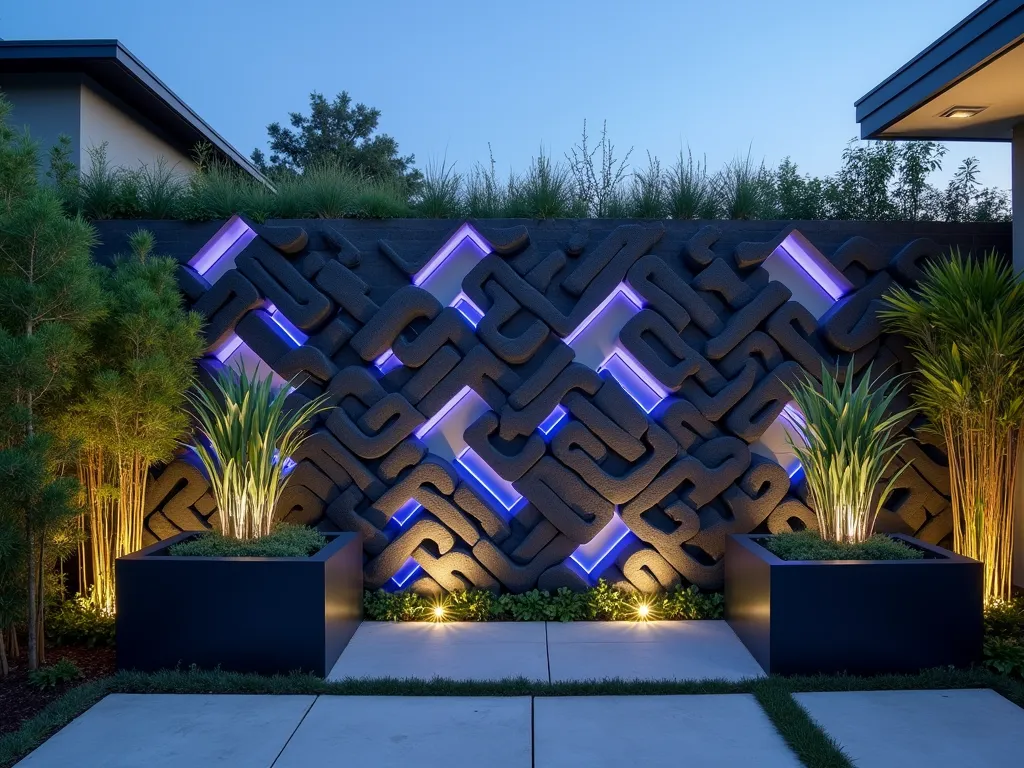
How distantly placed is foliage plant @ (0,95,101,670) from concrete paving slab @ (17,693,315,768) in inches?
28.5

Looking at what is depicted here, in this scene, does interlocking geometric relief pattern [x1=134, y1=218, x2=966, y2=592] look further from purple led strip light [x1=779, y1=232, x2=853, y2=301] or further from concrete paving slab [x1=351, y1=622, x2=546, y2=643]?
concrete paving slab [x1=351, y1=622, x2=546, y2=643]

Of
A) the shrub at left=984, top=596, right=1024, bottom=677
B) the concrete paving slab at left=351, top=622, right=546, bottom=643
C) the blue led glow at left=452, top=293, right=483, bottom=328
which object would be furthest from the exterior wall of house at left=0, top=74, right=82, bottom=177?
the shrub at left=984, top=596, right=1024, bottom=677

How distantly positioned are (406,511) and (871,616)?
240cm

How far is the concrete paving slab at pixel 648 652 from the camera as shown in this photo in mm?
3248

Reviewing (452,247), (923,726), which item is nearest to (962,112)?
(452,247)

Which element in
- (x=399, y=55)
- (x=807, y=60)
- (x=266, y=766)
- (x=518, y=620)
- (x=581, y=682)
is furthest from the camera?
(x=399, y=55)

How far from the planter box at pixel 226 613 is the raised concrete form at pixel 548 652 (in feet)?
0.82

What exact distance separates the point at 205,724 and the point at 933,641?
3007 mm

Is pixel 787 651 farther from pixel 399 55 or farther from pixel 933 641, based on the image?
pixel 399 55

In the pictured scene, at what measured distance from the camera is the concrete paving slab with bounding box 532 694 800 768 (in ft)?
8.13

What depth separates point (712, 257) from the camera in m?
4.30

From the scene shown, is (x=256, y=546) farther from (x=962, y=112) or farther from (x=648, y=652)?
(x=962, y=112)

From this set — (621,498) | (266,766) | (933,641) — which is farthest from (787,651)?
(266,766)

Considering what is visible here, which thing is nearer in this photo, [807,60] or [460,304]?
[460,304]
